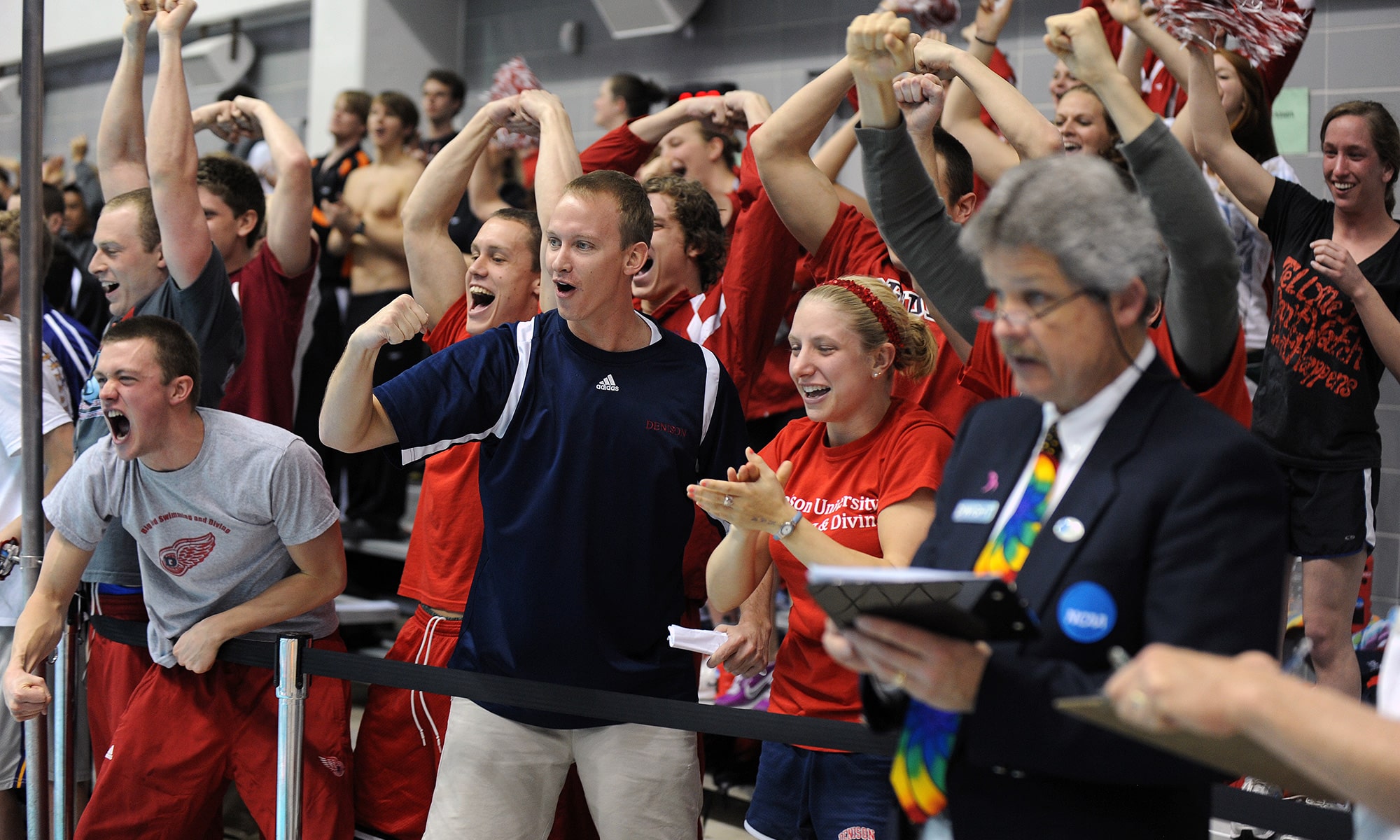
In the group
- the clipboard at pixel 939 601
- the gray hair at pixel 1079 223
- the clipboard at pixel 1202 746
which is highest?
the gray hair at pixel 1079 223

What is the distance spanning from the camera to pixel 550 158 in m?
3.59

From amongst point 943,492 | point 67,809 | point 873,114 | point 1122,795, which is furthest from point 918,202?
point 67,809

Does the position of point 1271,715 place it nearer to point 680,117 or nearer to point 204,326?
point 680,117

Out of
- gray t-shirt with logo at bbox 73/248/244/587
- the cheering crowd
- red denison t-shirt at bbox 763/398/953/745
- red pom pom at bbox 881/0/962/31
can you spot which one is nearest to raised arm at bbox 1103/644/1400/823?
the cheering crowd

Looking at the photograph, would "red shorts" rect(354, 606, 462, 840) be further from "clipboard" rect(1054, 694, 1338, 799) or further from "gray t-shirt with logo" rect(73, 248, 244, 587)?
"clipboard" rect(1054, 694, 1338, 799)

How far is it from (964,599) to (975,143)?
8.37ft

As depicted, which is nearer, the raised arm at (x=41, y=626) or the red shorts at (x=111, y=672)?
the raised arm at (x=41, y=626)

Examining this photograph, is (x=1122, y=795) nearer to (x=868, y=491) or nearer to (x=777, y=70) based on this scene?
(x=868, y=491)

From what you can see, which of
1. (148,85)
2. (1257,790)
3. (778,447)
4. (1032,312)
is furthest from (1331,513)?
(148,85)

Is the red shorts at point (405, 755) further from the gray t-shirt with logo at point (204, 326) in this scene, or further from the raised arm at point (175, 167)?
the raised arm at point (175, 167)

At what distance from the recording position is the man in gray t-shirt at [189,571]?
3193mm

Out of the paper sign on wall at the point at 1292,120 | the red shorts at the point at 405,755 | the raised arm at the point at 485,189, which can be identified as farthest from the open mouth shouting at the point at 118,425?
the paper sign on wall at the point at 1292,120

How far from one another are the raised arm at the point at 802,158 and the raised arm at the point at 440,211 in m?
0.84

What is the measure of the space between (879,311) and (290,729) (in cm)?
164
